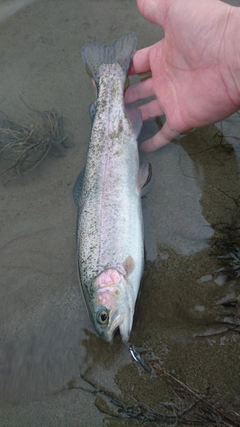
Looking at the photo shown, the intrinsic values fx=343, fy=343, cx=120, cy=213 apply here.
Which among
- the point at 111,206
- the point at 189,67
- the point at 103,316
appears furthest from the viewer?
the point at 189,67

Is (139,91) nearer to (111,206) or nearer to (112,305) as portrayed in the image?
(111,206)

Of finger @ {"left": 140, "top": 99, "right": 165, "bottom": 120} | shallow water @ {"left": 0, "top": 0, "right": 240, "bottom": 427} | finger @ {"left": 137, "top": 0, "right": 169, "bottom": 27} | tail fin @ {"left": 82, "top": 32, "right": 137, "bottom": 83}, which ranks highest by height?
finger @ {"left": 137, "top": 0, "right": 169, "bottom": 27}

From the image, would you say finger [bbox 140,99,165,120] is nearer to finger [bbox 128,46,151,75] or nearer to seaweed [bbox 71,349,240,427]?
finger [bbox 128,46,151,75]

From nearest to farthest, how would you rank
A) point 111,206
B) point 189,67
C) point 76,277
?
point 111,206, point 76,277, point 189,67

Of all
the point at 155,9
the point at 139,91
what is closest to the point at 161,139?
the point at 139,91

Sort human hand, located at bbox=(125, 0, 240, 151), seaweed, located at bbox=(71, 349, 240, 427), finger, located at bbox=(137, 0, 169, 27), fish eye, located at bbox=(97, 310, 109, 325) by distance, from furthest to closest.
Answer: finger, located at bbox=(137, 0, 169, 27)
human hand, located at bbox=(125, 0, 240, 151)
fish eye, located at bbox=(97, 310, 109, 325)
seaweed, located at bbox=(71, 349, 240, 427)

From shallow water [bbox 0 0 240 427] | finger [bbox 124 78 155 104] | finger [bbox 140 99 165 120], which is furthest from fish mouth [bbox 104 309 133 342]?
finger [bbox 124 78 155 104]

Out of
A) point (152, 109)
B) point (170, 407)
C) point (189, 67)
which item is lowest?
point (170, 407)

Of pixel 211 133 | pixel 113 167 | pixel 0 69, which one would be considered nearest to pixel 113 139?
pixel 113 167

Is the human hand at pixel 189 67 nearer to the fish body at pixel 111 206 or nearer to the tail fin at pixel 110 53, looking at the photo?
the tail fin at pixel 110 53
